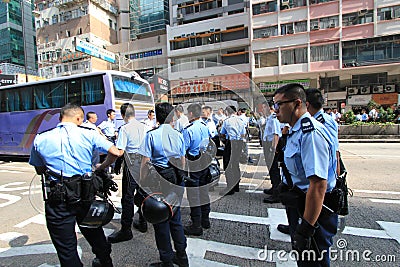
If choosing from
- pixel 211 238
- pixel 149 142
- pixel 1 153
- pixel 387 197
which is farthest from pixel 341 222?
pixel 1 153

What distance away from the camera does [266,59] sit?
72.8 feet

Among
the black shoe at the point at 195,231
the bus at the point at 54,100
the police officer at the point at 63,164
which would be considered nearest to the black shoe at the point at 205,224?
the black shoe at the point at 195,231

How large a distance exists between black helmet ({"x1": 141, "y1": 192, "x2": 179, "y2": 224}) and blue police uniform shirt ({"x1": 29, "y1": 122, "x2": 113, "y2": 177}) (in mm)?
635

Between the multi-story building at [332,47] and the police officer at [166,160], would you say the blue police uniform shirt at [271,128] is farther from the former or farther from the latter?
the multi-story building at [332,47]

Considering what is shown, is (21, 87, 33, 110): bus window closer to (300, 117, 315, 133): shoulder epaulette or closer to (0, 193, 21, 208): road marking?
(0, 193, 21, 208): road marking

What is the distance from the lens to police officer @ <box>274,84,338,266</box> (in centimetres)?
145

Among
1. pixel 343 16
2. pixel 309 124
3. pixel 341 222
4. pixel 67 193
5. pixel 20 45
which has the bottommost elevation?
pixel 341 222

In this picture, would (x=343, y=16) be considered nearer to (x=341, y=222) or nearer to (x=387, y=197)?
(x=387, y=197)

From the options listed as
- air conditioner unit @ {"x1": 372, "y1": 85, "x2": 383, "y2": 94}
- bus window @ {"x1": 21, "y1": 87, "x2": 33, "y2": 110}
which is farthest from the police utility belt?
air conditioner unit @ {"x1": 372, "y1": 85, "x2": 383, "y2": 94}

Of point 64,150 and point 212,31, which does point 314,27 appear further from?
point 64,150

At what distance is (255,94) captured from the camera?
301 centimetres

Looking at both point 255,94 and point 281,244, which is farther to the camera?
point 255,94

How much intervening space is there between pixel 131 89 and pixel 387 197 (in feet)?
24.2

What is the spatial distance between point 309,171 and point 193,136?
2.11 m
